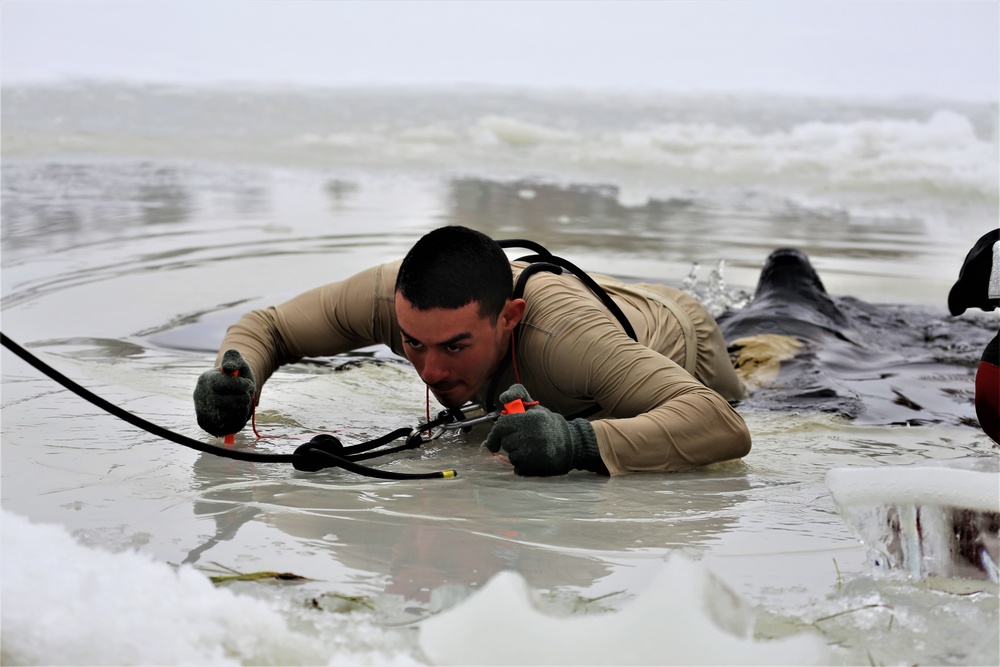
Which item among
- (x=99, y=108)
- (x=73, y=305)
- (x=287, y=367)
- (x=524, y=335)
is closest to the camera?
(x=524, y=335)

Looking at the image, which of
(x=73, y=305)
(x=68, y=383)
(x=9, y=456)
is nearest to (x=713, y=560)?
(x=68, y=383)

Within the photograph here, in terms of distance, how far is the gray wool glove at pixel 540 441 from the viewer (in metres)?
3.03

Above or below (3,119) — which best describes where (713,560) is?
below

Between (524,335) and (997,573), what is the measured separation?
158 cm

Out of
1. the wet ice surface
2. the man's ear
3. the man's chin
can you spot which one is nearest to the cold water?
the wet ice surface

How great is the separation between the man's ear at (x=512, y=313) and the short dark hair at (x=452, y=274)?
0.05 meters

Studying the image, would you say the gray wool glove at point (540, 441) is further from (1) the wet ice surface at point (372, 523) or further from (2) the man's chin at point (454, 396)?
(2) the man's chin at point (454, 396)

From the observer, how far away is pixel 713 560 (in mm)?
2488

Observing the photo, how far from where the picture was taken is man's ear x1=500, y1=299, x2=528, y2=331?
10.9 feet

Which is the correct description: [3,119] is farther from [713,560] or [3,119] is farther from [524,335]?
[713,560]

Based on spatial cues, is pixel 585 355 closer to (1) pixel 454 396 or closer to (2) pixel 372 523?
(1) pixel 454 396

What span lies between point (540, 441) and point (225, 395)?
1.03 meters

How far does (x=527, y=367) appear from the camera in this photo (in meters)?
3.43

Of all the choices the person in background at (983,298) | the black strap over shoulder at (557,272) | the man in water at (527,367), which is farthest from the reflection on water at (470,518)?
the person in background at (983,298)
